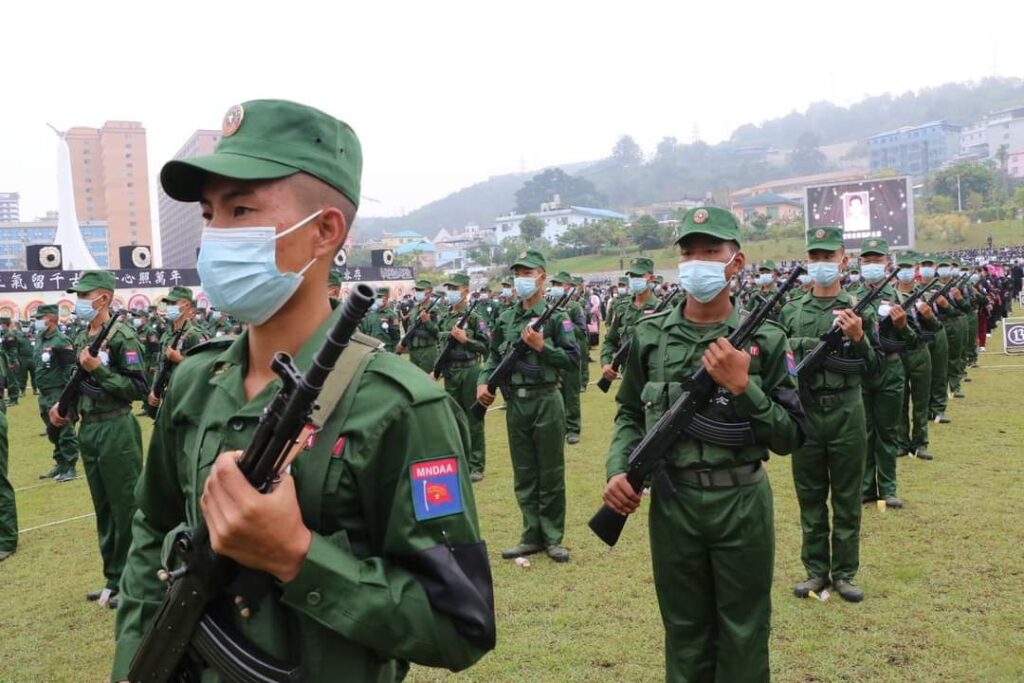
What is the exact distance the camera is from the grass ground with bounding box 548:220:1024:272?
61938mm

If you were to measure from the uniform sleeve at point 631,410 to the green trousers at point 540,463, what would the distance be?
291 cm

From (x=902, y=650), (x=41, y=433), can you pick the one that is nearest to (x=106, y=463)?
(x=902, y=650)

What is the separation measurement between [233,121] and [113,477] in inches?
218

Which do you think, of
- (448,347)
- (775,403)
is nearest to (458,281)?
(448,347)

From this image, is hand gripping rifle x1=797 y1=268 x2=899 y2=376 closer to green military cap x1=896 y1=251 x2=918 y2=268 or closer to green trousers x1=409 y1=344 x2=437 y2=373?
green military cap x1=896 y1=251 x2=918 y2=268

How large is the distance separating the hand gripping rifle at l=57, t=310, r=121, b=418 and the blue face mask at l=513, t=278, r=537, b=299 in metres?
3.65

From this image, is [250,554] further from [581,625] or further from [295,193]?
[581,625]

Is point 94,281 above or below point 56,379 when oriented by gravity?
above

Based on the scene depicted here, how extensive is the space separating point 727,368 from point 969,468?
724 cm

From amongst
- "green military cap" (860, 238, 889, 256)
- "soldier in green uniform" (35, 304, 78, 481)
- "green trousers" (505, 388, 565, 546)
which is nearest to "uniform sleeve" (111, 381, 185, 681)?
"green trousers" (505, 388, 565, 546)

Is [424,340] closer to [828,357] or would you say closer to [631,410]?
[828,357]

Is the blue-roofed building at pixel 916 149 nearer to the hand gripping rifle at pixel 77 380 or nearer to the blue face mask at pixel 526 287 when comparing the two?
the blue face mask at pixel 526 287

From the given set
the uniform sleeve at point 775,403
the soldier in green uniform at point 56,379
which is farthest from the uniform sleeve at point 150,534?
the soldier in green uniform at point 56,379

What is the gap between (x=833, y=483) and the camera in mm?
5980
